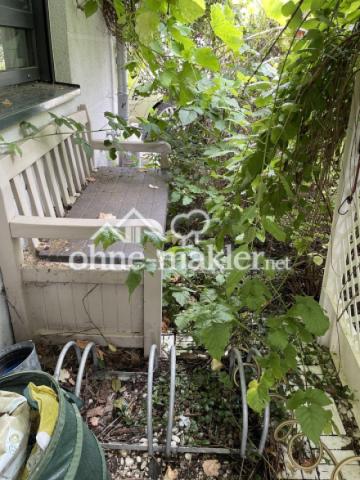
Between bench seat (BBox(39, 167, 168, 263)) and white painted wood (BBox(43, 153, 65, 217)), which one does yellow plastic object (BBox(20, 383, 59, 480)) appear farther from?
white painted wood (BBox(43, 153, 65, 217))

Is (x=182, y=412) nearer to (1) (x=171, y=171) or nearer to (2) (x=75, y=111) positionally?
(1) (x=171, y=171)

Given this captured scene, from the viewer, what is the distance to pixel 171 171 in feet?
11.8

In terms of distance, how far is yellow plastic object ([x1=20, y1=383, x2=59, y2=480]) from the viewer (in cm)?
125

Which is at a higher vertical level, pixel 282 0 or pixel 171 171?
pixel 282 0

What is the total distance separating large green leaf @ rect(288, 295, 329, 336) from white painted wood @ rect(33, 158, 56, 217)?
1616 millimetres

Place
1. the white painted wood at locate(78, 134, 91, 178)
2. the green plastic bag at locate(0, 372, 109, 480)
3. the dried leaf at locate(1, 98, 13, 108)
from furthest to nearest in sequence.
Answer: the white painted wood at locate(78, 134, 91, 178) → the dried leaf at locate(1, 98, 13, 108) → the green plastic bag at locate(0, 372, 109, 480)

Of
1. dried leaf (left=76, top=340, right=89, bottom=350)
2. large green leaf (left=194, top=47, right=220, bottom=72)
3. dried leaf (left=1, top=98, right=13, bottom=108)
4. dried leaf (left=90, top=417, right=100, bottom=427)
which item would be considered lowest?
dried leaf (left=90, top=417, right=100, bottom=427)

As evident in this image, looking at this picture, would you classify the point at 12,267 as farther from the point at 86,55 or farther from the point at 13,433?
the point at 86,55

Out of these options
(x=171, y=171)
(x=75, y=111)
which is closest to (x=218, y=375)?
(x=171, y=171)

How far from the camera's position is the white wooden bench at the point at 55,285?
1833 millimetres

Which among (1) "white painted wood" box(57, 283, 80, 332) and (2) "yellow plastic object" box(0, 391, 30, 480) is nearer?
(2) "yellow plastic object" box(0, 391, 30, 480)

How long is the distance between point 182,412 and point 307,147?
54.2 inches

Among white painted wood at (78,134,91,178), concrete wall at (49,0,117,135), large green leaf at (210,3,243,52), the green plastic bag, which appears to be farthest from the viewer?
white painted wood at (78,134,91,178)

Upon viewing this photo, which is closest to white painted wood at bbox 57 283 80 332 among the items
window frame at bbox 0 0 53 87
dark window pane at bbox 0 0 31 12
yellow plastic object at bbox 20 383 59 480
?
yellow plastic object at bbox 20 383 59 480
